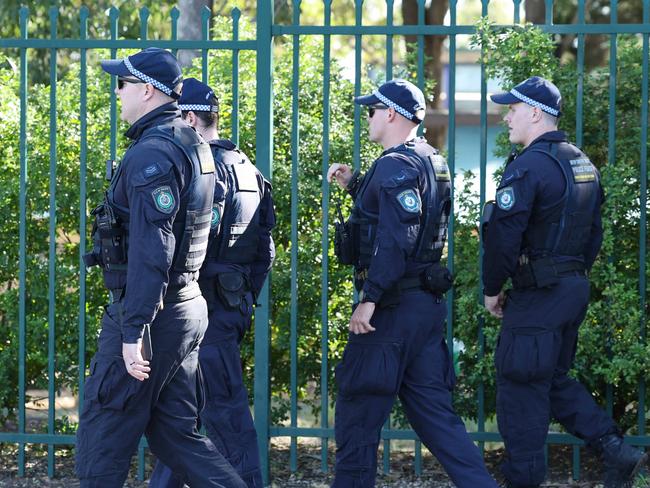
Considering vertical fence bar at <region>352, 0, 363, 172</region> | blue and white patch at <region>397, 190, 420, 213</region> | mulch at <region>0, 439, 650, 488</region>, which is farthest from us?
mulch at <region>0, 439, 650, 488</region>

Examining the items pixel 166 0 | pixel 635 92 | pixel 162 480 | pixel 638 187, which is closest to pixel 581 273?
pixel 638 187

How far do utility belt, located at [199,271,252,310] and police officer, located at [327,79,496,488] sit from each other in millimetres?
495

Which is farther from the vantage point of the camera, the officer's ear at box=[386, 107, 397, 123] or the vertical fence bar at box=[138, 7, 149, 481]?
the vertical fence bar at box=[138, 7, 149, 481]

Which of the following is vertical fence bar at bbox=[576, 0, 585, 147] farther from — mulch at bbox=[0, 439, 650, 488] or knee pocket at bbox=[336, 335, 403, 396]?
mulch at bbox=[0, 439, 650, 488]

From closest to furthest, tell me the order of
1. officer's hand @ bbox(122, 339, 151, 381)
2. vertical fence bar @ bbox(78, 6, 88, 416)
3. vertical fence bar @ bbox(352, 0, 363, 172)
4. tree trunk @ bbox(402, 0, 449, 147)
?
officer's hand @ bbox(122, 339, 151, 381) → vertical fence bar @ bbox(352, 0, 363, 172) → vertical fence bar @ bbox(78, 6, 88, 416) → tree trunk @ bbox(402, 0, 449, 147)

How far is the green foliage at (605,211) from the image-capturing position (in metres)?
5.36

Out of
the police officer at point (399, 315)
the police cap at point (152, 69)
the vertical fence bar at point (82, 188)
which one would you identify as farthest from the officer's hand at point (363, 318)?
the vertical fence bar at point (82, 188)

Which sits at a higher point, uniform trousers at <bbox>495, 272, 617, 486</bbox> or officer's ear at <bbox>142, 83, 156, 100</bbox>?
officer's ear at <bbox>142, 83, 156, 100</bbox>

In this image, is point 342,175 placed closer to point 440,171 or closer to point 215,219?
point 440,171

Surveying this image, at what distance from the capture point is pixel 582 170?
4898 millimetres

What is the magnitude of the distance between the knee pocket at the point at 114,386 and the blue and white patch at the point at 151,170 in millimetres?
656

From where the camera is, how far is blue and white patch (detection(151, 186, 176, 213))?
3775mm

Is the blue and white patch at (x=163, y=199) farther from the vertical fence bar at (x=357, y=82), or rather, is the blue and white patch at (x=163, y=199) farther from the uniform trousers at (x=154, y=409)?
the vertical fence bar at (x=357, y=82)

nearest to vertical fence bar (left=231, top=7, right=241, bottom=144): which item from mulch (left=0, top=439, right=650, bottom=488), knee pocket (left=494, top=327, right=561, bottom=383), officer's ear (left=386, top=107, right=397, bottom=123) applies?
officer's ear (left=386, top=107, right=397, bottom=123)
